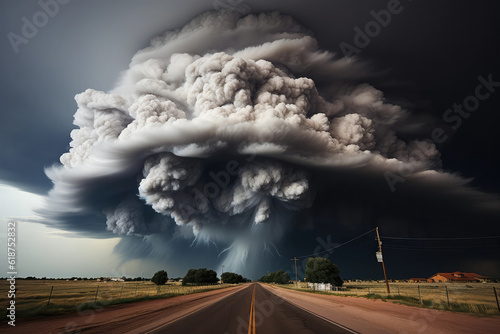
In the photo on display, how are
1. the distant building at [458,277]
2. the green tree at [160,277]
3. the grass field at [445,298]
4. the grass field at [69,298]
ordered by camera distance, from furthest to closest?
the distant building at [458,277] < the green tree at [160,277] < the grass field at [445,298] < the grass field at [69,298]

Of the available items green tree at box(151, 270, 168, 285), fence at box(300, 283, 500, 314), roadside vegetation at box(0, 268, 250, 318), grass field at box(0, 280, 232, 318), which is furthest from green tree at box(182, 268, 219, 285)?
grass field at box(0, 280, 232, 318)

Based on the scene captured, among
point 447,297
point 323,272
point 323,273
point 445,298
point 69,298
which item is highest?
point 323,272

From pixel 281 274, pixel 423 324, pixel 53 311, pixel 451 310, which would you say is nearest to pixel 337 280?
pixel 451 310

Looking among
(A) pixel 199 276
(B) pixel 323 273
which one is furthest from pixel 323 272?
(A) pixel 199 276

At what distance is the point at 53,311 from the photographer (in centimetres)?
1376

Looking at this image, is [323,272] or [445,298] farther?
[323,272]

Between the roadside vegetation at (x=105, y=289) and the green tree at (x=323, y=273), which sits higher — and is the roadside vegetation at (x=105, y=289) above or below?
below

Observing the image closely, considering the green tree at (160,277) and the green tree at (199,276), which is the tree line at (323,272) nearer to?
A: the green tree at (199,276)

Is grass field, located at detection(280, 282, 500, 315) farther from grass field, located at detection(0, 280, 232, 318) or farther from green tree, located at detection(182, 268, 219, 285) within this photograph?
green tree, located at detection(182, 268, 219, 285)

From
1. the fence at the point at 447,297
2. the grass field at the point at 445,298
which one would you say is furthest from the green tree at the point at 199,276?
the grass field at the point at 445,298

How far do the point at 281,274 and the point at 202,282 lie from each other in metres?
51.5

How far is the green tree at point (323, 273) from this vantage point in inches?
2357

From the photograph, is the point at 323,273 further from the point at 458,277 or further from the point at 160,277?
the point at 458,277

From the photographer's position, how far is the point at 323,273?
59750 mm
